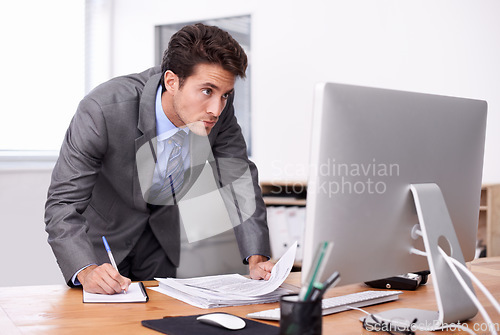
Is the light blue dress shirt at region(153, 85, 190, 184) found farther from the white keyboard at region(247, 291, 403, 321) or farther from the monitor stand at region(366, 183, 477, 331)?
the monitor stand at region(366, 183, 477, 331)

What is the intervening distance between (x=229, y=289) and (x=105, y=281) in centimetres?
30

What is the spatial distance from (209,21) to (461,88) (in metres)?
1.81

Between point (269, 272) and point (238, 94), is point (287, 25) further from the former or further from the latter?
point (269, 272)

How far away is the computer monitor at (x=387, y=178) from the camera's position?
96 centimetres

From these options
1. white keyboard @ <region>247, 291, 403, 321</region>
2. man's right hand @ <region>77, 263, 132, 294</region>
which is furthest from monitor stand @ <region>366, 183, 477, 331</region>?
man's right hand @ <region>77, 263, 132, 294</region>

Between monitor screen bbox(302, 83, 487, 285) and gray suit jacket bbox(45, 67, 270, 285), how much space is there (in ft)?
2.33

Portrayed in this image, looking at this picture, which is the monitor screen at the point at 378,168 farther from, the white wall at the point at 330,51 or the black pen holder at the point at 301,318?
the white wall at the point at 330,51

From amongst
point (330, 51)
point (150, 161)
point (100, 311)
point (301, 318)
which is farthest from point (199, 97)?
point (330, 51)

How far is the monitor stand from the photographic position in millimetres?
1074

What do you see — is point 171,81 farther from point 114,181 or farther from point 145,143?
point 114,181

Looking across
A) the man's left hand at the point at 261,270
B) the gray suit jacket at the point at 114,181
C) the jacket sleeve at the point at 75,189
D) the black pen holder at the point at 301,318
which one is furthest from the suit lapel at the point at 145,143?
the black pen holder at the point at 301,318

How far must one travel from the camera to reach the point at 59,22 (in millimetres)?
3867

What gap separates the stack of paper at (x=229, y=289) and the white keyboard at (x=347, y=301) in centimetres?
11

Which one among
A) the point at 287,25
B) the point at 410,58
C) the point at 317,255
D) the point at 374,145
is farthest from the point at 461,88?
the point at 317,255
